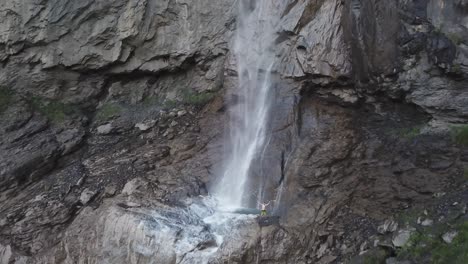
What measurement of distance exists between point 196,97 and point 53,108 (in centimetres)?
431

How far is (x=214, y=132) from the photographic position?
14.9 m

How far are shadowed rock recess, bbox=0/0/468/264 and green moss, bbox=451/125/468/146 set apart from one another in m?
0.05

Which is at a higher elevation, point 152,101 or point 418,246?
point 152,101

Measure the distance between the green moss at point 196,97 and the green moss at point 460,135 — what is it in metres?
7.01

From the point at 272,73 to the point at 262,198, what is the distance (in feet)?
12.1

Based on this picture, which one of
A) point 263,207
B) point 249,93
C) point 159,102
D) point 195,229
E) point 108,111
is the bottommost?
point 195,229

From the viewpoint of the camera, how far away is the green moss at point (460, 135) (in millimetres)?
11859

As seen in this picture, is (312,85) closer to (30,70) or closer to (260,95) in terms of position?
(260,95)

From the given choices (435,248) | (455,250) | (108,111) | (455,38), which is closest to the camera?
(455,250)

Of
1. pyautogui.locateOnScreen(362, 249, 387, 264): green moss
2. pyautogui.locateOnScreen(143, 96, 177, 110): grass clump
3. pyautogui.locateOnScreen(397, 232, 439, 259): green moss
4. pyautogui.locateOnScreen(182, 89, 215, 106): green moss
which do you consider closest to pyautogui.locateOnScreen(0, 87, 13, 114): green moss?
pyautogui.locateOnScreen(143, 96, 177, 110): grass clump

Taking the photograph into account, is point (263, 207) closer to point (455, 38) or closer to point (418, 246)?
point (418, 246)

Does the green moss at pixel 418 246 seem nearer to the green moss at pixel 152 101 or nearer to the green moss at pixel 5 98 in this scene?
the green moss at pixel 152 101

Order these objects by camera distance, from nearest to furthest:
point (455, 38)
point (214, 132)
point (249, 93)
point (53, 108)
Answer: point (455, 38)
point (214, 132)
point (249, 93)
point (53, 108)

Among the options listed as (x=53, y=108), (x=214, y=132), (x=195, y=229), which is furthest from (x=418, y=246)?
(x=53, y=108)
